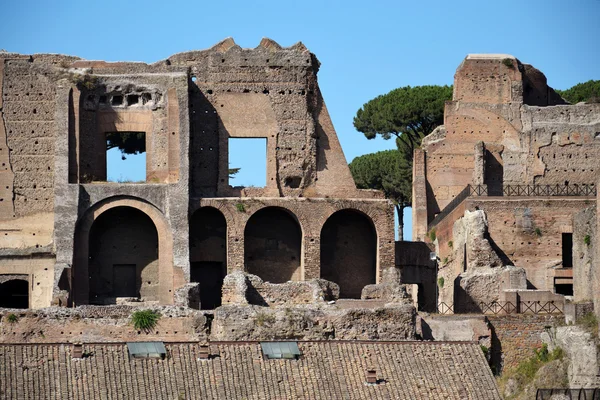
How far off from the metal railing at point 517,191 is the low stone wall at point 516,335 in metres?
9.27

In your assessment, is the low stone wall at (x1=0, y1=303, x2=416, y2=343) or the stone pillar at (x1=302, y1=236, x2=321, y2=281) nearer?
the low stone wall at (x1=0, y1=303, x2=416, y2=343)

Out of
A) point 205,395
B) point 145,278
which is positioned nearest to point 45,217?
point 145,278

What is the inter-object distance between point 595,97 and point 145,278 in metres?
22.7

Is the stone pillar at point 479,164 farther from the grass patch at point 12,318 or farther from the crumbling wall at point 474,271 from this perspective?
the grass patch at point 12,318

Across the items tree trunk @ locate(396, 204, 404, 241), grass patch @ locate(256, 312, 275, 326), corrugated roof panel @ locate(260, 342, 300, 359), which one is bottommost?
corrugated roof panel @ locate(260, 342, 300, 359)

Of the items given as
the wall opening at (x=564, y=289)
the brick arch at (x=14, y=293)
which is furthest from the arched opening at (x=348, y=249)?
the brick arch at (x=14, y=293)

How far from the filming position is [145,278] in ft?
208

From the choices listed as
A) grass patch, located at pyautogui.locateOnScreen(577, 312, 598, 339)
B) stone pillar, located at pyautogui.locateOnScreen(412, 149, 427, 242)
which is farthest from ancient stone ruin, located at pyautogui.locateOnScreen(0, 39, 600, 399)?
stone pillar, located at pyautogui.locateOnScreen(412, 149, 427, 242)

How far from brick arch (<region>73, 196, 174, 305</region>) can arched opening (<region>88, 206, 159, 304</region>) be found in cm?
55

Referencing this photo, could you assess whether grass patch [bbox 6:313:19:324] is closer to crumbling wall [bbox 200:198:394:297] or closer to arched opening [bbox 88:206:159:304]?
arched opening [bbox 88:206:159:304]

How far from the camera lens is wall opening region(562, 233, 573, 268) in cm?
6575

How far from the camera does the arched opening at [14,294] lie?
207 feet

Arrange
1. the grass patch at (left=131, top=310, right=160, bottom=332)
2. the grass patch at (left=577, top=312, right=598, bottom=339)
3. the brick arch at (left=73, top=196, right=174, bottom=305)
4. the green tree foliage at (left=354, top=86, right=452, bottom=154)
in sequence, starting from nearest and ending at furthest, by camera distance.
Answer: the grass patch at (left=577, top=312, right=598, bottom=339) < the grass patch at (left=131, top=310, right=160, bottom=332) < the brick arch at (left=73, top=196, right=174, bottom=305) < the green tree foliage at (left=354, top=86, right=452, bottom=154)

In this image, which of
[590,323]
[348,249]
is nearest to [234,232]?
[348,249]
